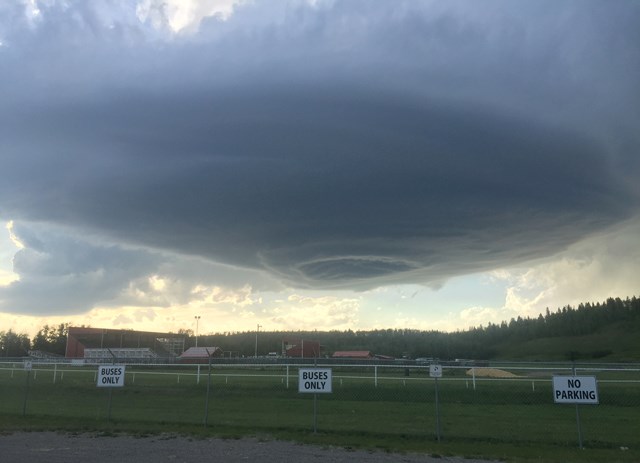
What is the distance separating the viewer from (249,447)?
552 inches

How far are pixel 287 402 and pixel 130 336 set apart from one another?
301ft

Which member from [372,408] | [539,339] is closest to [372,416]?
[372,408]

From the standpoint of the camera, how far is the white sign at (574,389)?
48.1 ft

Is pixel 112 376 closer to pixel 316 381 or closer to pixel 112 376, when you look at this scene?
pixel 112 376

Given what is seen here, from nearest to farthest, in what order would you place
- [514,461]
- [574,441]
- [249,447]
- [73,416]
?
1. [514,461]
2. [249,447]
3. [574,441]
4. [73,416]

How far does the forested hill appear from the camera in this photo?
5347 centimetres

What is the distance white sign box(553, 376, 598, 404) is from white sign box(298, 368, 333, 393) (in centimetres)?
637

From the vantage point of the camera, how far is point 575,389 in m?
14.8

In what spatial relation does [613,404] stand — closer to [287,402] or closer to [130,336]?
[287,402]

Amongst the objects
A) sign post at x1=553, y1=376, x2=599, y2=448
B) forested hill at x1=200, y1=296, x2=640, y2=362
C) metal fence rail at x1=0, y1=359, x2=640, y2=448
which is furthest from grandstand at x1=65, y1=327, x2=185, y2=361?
sign post at x1=553, y1=376, x2=599, y2=448

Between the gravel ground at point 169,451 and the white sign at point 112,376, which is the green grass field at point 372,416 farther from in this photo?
the white sign at point 112,376

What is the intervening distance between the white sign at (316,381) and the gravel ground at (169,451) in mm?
2382

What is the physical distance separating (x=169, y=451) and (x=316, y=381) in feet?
16.8

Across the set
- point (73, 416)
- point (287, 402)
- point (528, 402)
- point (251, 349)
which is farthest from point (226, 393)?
point (251, 349)
